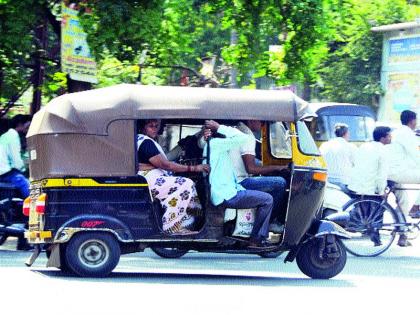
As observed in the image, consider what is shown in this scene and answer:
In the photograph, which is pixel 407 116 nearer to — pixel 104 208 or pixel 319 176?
pixel 319 176

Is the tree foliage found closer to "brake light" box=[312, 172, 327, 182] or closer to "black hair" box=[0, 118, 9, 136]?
"black hair" box=[0, 118, 9, 136]

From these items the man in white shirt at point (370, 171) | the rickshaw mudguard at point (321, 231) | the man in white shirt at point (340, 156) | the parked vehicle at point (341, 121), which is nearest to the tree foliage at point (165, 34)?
the man in white shirt at point (340, 156)

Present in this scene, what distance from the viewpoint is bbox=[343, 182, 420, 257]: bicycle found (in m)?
16.4

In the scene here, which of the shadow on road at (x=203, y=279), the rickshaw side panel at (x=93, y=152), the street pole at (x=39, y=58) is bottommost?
the shadow on road at (x=203, y=279)

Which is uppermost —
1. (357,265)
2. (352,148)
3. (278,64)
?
(278,64)

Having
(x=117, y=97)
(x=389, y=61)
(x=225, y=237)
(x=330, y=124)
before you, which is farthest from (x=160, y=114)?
(x=389, y=61)

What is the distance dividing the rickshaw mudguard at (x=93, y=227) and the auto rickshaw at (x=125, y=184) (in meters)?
0.01

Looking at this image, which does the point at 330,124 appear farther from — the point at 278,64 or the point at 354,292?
the point at 354,292

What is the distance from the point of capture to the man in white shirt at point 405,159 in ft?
55.1

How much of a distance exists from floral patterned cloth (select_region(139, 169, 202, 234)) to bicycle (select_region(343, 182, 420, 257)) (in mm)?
4384

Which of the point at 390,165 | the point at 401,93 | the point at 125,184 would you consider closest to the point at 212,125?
the point at 125,184

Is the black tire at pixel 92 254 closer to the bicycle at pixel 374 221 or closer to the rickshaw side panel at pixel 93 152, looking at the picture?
the rickshaw side panel at pixel 93 152

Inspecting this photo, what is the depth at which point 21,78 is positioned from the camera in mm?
23250

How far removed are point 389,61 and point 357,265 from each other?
89.8 ft
